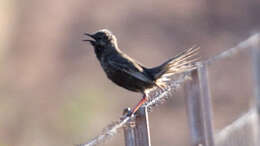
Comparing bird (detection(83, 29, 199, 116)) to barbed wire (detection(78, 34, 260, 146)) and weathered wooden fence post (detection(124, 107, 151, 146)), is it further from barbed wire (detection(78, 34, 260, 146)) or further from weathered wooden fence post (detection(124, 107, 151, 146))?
weathered wooden fence post (detection(124, 107, 151, 146))

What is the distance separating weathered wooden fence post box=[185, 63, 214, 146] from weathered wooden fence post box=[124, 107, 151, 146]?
1339mm

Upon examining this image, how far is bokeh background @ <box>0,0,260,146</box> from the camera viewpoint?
1248 cm

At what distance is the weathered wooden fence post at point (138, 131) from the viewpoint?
5145 mm

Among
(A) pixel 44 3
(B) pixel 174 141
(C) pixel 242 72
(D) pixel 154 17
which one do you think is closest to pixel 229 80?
(C) pixel 242 72

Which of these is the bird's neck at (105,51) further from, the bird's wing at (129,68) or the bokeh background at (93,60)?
the bokeh background at (93,60)

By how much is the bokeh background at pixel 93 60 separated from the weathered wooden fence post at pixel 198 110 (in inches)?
143

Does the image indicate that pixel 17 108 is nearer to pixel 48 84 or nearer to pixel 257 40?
pixel 48 84


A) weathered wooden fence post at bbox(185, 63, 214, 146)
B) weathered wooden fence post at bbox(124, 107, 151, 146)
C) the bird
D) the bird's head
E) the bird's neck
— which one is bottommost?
weathered wooden fence post at bbox(124, 107, 151, 146)

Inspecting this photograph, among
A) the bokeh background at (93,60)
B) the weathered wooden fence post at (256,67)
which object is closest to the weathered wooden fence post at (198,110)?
the weathered wooden fence post at (256,67)

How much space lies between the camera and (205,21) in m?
16.9

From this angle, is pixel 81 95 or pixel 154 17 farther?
pixel 154 17

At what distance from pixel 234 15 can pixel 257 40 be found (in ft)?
26.6

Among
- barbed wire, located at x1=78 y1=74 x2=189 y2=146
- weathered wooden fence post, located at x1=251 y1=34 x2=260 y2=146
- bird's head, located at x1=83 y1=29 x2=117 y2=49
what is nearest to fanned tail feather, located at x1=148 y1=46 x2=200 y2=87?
bird's head, located at x1=83 y1=29 x2=117 y2=49

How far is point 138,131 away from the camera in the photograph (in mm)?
5289
